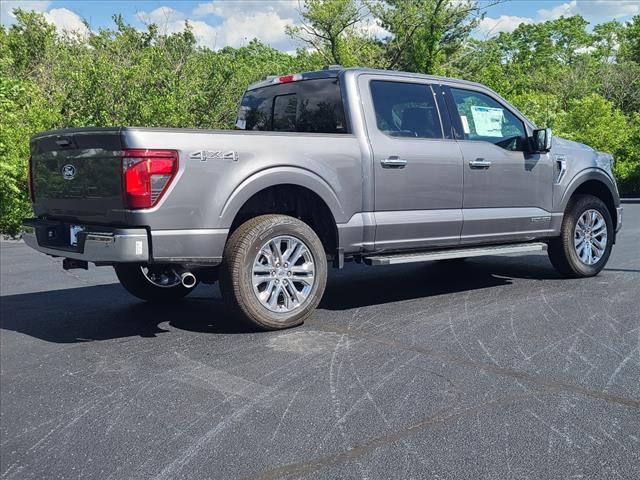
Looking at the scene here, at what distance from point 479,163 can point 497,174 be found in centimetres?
32

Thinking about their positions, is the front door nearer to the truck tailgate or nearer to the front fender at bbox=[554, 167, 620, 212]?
the front fender at bbox=[554, 167, 620, 212]

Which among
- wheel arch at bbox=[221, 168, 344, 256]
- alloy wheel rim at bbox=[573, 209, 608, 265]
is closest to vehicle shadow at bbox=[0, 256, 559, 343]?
alloy wheel rim at bbox=[573, 209, 608, 265]

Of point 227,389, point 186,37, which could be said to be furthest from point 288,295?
point 186,37

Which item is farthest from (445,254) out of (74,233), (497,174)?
(74,233)

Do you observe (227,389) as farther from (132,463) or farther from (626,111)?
(626,111)

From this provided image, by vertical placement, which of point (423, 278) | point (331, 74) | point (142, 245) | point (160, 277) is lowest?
point (423, 278)

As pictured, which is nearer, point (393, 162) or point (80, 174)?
point (80, 174)

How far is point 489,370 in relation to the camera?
4.49 m

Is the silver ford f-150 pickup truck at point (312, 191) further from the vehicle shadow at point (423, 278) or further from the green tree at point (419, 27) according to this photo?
the green tree at point (419, 27)

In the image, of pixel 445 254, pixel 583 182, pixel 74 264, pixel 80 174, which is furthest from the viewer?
pixel 583 182

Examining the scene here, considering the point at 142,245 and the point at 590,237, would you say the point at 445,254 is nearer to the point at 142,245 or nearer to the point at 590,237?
the point at 590,237

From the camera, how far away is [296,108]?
21.9 feet

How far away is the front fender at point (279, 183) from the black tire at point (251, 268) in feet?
0.63

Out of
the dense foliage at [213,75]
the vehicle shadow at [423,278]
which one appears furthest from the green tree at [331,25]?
the vehicle shadow at [423,278]
